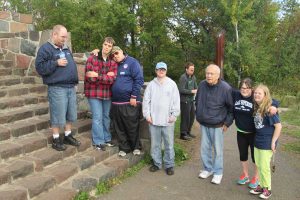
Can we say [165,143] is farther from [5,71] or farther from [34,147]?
[5,71]

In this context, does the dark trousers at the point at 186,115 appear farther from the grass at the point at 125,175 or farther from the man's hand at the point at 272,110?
the man's hand at the point at 272,110

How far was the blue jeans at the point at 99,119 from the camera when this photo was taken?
17.7 ft

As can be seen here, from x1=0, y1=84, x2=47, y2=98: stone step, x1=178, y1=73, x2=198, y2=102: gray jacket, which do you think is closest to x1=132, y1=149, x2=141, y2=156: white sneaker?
x1=178, y1=73, x2=198, y2=102: gray jacket

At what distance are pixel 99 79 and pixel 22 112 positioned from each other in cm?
136

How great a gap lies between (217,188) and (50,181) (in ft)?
7.22

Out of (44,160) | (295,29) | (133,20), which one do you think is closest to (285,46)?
(295,29)

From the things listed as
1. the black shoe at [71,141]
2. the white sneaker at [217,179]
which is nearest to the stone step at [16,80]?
the black shoe at [71,141]

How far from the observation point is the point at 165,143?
→ 536 cm

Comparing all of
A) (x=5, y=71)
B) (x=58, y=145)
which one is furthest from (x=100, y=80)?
(x=5, y=71)

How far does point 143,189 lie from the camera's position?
4.81 meters

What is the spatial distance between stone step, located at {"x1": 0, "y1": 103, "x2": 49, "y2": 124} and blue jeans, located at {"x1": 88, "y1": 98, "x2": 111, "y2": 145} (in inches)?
40.6

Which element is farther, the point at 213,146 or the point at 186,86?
the point at 186,86

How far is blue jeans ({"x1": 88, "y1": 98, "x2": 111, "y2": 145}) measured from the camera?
5.40 meters

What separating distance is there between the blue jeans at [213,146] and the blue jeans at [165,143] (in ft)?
Result: 1.56
